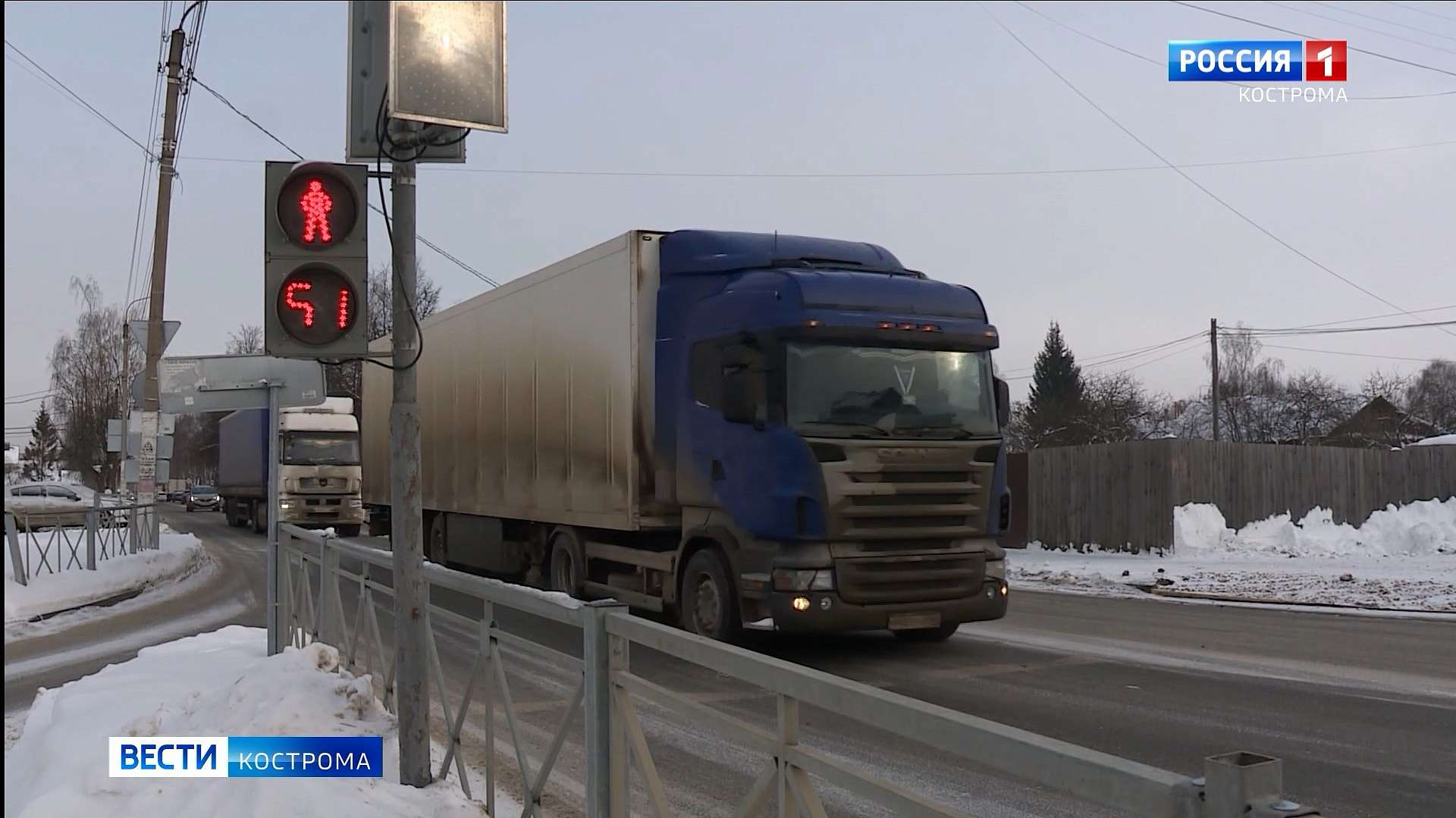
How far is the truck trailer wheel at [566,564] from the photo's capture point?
12336 mm

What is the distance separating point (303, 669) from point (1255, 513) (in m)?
19.5

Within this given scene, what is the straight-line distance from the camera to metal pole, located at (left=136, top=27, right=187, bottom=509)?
20797mm

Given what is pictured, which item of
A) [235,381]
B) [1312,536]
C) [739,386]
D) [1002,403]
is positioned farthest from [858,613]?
[1312,536]

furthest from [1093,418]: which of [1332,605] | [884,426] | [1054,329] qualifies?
[884,426]

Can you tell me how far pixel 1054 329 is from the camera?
68.1 m

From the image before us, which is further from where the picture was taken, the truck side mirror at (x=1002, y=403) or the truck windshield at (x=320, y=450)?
the truck windshield at (x=320, y=450)

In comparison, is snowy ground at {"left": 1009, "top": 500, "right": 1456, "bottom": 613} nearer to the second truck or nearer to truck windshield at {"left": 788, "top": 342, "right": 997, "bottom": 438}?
truck windshield at {"left": 788, "top": 342, "right": 997, "bottom": 438}

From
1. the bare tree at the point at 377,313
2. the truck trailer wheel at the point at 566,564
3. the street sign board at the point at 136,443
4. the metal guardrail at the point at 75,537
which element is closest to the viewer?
the truck trailer wheel at the point at 566,564

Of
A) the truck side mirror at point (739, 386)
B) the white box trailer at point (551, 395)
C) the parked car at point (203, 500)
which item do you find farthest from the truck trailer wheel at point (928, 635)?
the parked car at point (203, 500)

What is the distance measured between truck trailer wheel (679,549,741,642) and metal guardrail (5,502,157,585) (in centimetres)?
1123

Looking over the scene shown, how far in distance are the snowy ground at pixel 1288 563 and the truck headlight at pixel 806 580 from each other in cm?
854

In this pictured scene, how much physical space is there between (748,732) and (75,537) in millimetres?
23483

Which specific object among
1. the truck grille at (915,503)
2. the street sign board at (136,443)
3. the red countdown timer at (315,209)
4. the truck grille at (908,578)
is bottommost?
the truck grille at (908,578)

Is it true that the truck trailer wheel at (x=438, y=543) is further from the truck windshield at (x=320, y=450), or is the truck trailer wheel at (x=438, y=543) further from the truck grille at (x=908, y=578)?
the truck windshield at (x=320, y=450)
